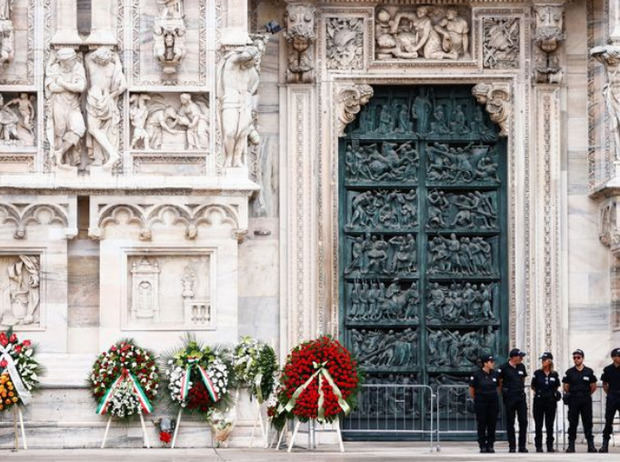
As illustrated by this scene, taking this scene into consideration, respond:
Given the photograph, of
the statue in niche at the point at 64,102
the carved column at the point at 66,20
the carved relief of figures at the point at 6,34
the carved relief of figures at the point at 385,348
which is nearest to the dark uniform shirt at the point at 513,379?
the carved relief of figures at the point at 385,348

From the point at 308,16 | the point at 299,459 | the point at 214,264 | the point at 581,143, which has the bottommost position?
the point at 299,459

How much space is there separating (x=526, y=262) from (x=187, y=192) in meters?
5.23

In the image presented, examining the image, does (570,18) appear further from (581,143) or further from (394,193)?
(394,193)

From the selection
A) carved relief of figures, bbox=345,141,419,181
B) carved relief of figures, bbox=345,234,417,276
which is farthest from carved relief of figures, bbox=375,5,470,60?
carved relief of figures, bbox=345,234,417,276

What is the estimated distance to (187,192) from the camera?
92.1ft

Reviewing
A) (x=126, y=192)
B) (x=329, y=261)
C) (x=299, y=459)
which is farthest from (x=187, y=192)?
(x=299, y=459)

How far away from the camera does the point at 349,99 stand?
29656 mm

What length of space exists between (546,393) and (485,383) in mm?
865

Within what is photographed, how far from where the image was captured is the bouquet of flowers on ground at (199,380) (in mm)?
27469

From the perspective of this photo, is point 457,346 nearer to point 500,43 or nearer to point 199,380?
point 199,380

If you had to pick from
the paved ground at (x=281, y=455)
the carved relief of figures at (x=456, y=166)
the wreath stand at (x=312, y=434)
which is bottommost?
the paved ground at (x=281, y=455)

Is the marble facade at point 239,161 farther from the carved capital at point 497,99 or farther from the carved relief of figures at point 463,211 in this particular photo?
the carved relief of figures at point 463,211

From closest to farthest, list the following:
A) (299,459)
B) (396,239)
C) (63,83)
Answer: (299,459) → (63,83) → (396,239)

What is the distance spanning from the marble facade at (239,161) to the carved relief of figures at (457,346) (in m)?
0.55
